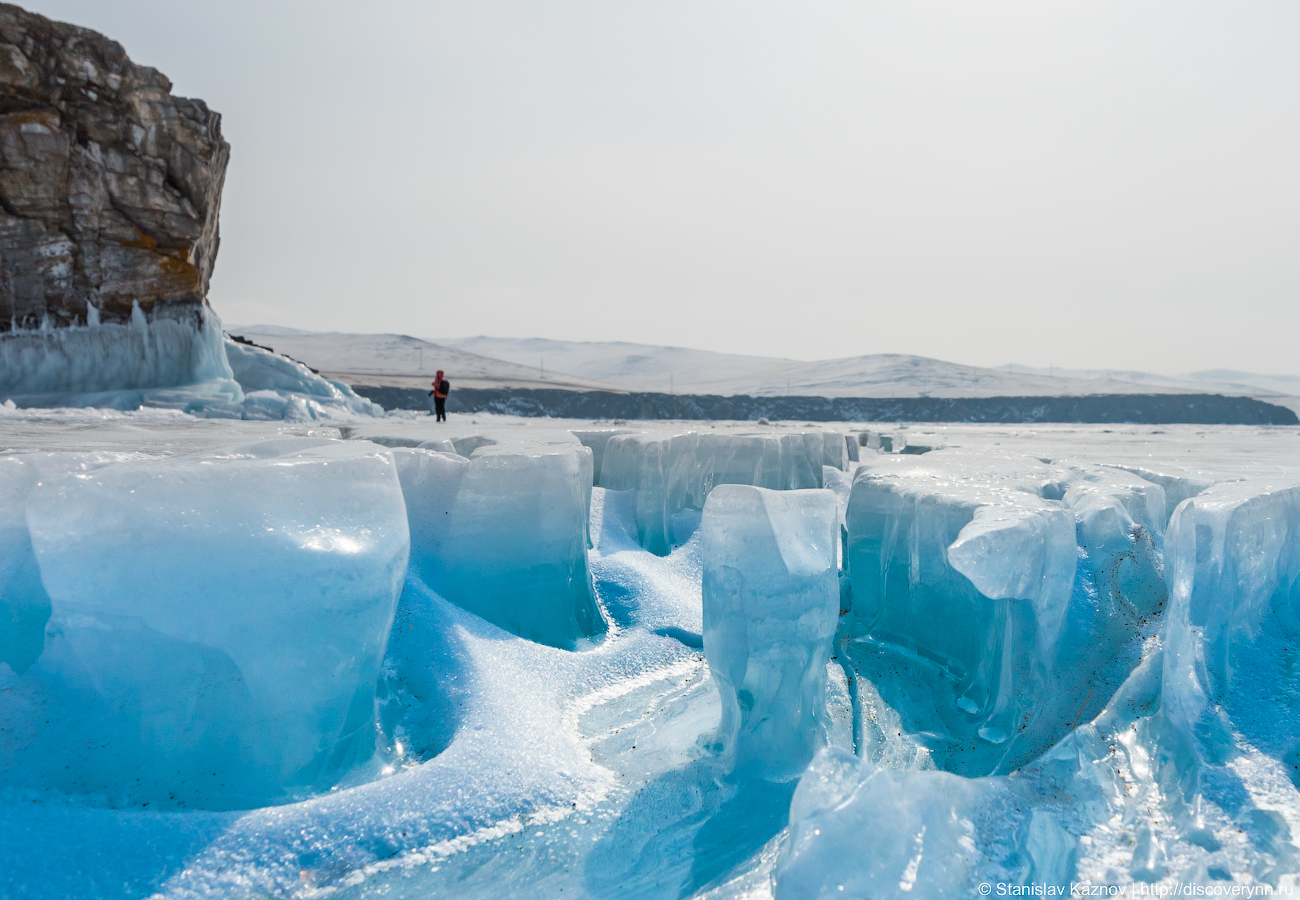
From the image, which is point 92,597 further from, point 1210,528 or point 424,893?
point 1210,528

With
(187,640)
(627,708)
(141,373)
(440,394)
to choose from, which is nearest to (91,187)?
(141,373)

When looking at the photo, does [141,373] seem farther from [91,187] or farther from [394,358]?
[394,358]

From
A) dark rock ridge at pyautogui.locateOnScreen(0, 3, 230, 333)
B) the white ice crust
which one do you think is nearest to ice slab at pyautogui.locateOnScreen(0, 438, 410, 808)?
the white ice crust

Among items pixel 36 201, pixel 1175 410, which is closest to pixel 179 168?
pixel 36 201

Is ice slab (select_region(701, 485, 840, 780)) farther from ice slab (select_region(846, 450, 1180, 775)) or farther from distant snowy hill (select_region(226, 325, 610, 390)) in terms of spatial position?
distant snowy hill (select_region(226, 325, 610, 390))

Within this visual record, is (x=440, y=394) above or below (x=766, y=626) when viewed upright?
above

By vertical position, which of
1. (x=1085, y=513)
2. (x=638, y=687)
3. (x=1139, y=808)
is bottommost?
(x=638, y=687)

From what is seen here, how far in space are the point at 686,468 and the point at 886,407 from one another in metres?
26.7

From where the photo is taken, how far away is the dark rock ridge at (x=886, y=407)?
27.5 meters

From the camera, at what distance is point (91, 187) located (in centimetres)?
1173

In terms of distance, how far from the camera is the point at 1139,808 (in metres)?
2.26

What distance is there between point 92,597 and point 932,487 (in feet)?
12.3

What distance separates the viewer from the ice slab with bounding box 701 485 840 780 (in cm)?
289

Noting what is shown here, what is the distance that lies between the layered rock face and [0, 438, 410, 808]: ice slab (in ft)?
39.2
